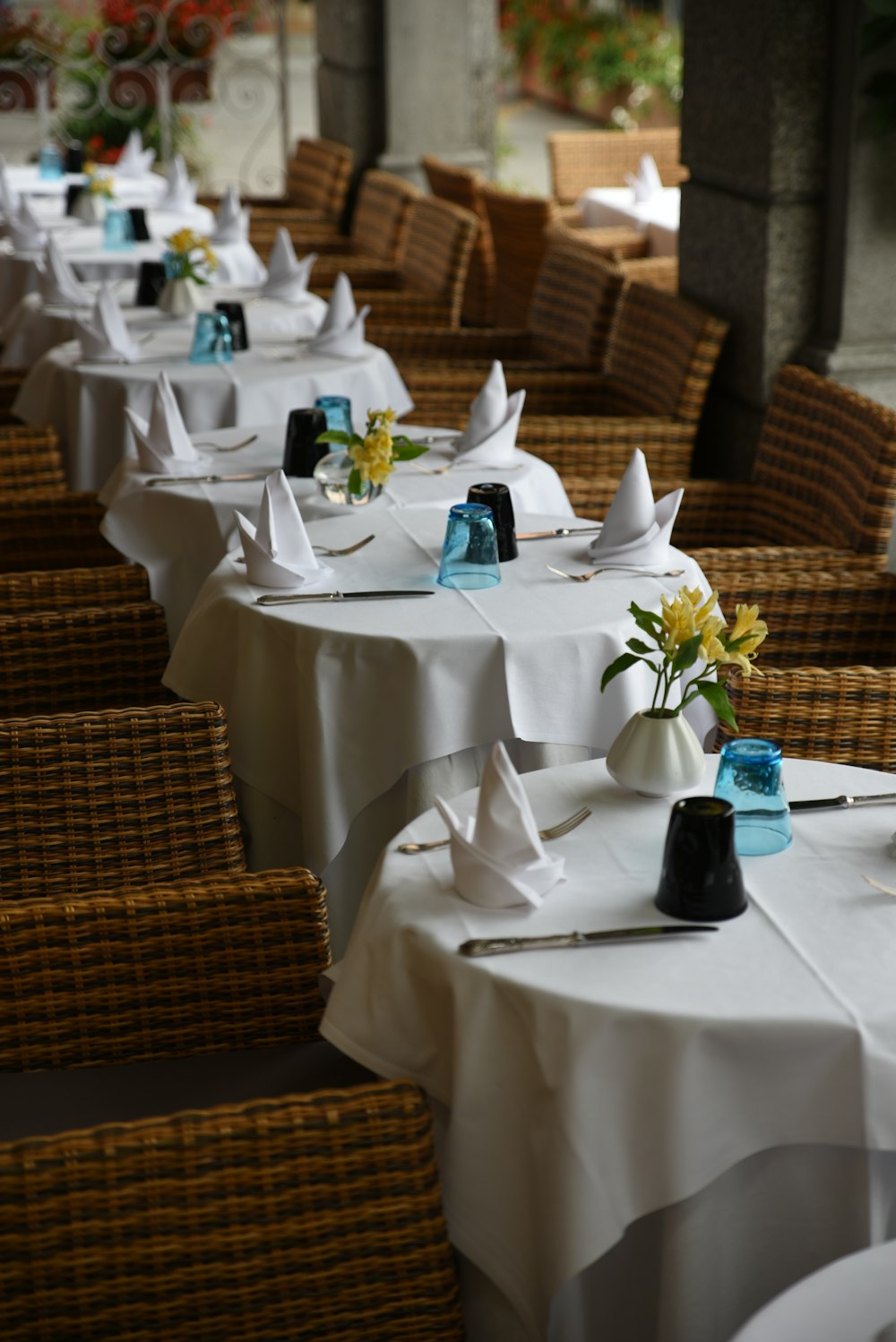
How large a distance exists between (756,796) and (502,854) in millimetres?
313

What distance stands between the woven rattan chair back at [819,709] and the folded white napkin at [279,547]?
0.78 metres

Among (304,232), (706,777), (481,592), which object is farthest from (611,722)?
(304,232)

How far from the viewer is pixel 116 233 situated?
233 inches

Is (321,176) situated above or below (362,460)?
above

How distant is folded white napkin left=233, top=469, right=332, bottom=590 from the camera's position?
2717 mm

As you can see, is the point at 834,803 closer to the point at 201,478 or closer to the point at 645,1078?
the point at 645,1078

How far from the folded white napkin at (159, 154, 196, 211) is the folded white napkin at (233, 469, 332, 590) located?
4.40 metres

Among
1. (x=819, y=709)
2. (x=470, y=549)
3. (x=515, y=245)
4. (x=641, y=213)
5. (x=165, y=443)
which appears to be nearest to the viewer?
(x=819, y=709)

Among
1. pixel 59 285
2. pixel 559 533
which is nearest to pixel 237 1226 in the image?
pixel 559 533

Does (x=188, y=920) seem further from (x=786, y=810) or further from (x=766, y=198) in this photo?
(x=766, y=198)

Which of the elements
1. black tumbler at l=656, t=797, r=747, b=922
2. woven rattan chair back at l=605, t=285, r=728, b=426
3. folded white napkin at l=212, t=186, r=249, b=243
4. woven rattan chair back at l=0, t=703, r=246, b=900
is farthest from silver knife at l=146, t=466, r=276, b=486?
folded white napkin at l=212, t=186, r=249, b=243

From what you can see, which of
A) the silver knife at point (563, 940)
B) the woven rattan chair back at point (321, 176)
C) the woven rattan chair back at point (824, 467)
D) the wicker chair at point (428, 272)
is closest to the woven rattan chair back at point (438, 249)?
the wicker chair at point (428, 272)

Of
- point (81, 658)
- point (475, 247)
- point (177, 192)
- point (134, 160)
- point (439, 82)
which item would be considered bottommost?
point (81, 658)

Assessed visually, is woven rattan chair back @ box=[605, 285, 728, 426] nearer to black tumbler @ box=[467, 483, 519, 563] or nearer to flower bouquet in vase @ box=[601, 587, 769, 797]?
black tumbler @ box=[467, 483, 519, 563]
